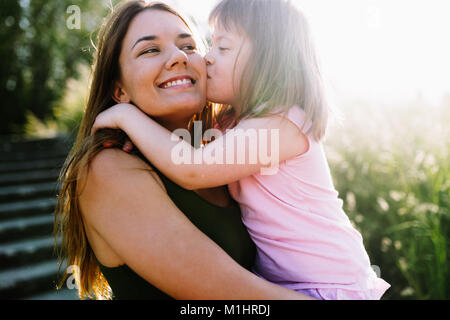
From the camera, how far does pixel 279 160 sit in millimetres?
1786

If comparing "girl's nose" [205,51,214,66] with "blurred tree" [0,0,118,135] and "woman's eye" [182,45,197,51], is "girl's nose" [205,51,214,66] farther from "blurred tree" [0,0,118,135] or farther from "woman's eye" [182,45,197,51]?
"blurred tree" [0,0,118,135]

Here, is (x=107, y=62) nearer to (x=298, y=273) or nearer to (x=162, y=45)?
(x=162, y=45)

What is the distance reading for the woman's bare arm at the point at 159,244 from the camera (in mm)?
1479

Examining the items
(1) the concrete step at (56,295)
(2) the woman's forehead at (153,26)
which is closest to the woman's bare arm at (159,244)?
(2) the woman's forehead at (153,26)

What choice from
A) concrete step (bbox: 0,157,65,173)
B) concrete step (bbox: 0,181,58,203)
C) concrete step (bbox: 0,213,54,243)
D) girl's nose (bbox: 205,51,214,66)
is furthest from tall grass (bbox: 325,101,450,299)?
concrete step (bbox: 0,157,65,173)

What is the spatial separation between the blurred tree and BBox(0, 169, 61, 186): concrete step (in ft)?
28.0

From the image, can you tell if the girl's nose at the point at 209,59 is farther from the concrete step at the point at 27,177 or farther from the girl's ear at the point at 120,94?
the concrete step at the point at 27,177

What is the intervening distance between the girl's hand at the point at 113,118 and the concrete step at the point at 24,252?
3025 millimetres

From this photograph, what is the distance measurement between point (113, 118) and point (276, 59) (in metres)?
0.84

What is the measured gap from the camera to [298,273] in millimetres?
1812

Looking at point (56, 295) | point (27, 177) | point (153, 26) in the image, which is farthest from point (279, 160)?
point (27, 177)

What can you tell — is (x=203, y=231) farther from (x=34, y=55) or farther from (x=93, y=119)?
(x=34, y=55)

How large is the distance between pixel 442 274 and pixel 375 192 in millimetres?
1137

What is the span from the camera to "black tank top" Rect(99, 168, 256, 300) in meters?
Result: 1.62
